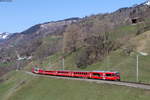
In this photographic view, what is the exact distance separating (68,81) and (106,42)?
184 feet

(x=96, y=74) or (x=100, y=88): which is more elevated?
(x=96, y=74)

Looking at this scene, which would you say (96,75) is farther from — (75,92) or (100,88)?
(100,88)

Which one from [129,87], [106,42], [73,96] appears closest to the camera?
[129,87]

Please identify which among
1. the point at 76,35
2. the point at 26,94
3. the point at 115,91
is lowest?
the point at 26,94

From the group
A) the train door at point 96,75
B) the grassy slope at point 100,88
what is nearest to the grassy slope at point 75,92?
the grassy slope at point 100,88

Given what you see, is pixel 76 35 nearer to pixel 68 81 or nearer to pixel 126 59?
pixel 126 59

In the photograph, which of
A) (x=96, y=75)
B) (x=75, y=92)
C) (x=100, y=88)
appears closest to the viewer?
(x=100, y=88)

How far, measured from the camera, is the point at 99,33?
139 meters

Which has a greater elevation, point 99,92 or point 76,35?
point 76,35

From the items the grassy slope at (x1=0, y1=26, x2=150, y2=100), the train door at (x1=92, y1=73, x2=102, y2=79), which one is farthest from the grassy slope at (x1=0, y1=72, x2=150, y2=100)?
the train door at (x1=92, y1=73, x2=102, y2=79)

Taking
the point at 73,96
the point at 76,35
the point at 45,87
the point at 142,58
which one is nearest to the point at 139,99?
the point at 73,96

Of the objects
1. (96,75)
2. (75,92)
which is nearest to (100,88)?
(75,92)

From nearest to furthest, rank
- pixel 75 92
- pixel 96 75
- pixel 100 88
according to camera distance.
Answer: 1. pixel 100 88
2. pixel 75 92
3. pixel 96 75

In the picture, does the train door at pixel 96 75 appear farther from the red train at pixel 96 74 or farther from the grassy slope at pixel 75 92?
the grassy slope at pixel 75 92
